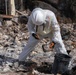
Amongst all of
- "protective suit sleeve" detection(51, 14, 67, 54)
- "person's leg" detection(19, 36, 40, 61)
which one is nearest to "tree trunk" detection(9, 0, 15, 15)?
"person's leg" detection(19, 36, 40, 61)

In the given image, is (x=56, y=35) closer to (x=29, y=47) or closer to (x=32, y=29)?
(x=32, y=29)

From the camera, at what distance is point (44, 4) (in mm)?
12789

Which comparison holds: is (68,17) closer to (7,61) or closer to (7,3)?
(7,3)

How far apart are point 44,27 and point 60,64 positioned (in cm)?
93

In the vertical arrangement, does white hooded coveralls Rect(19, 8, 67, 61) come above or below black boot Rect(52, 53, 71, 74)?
above

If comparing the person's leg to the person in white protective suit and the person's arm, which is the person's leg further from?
the person's arm

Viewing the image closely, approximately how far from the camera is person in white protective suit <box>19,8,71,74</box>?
277 inches

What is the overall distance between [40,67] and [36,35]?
763 mm

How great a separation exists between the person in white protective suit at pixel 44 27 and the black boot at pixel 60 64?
1.35 ft

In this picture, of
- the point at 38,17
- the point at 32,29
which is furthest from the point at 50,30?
the point at 38,17

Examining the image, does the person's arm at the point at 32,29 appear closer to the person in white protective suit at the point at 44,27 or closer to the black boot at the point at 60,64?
the person in white protective suit at the point at 44,27

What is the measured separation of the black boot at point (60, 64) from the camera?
271 inches

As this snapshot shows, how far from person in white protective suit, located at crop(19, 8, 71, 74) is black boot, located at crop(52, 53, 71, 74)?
0.41m

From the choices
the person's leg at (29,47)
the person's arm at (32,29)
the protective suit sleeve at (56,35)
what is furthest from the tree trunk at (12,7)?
the protective suit sleeve at (56,35)
